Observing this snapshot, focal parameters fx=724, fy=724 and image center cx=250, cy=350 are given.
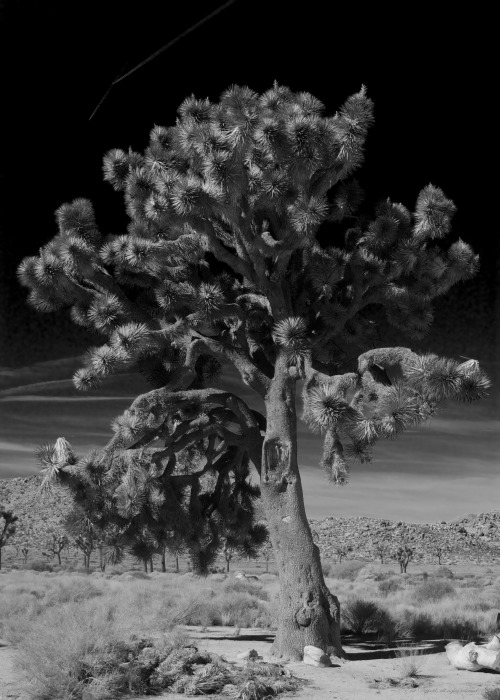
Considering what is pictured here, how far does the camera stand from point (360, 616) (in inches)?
590

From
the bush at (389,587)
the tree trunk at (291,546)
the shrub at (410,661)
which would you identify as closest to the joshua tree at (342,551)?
the bush at (389,587)

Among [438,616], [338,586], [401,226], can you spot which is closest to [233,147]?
[401,226]

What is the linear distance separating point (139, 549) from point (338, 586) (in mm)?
15716

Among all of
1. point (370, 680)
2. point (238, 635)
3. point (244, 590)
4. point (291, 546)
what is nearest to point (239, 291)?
point (291, 546)

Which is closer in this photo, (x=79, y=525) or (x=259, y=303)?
(x=79, y=525)

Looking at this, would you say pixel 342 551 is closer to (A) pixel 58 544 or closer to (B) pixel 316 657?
(A) pixel 58 544

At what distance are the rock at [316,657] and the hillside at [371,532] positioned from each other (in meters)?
45.4

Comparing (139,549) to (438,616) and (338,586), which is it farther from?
(338,586)

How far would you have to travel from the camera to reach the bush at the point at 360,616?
48.5 feet

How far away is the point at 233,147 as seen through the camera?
31.8 ft

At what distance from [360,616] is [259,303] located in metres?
7.23

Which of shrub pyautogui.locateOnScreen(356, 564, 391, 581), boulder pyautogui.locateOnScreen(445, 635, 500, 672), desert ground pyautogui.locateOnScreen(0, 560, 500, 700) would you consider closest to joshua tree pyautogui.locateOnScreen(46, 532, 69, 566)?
shrub pyautogui.locateOnScreen(356, 564, 391, 581)

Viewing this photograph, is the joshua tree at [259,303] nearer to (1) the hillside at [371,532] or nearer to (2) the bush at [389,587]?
(2) the bush at [389,587]

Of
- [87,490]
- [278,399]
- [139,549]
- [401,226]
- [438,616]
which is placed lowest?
[438,616]
